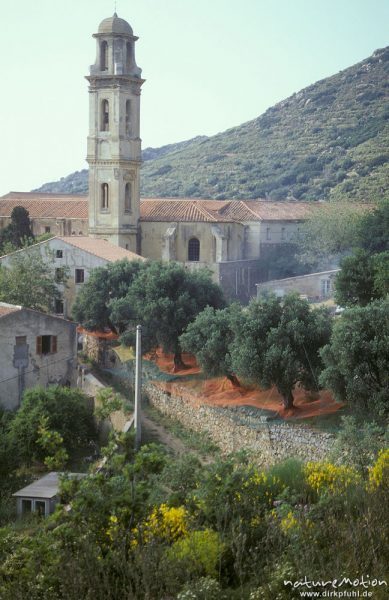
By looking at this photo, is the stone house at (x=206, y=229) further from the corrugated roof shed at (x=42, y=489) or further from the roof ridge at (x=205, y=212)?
the corrugated roof shed at (x=42, y=489)

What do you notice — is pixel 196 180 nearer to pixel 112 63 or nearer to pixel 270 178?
pixel 270 178

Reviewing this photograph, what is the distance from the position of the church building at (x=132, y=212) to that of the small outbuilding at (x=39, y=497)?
31.4 meters

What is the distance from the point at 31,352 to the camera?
31.1 meters

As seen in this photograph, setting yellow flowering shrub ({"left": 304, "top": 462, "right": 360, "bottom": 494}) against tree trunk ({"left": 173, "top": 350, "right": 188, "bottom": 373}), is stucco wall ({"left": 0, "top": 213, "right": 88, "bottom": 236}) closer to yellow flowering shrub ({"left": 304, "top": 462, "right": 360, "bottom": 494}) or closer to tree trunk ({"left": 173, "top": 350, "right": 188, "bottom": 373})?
tree trunk ({"left": 173, "top": 350, "right": 188, "bottom": 373})

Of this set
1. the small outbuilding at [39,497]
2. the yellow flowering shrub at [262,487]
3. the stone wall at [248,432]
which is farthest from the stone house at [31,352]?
the yellow flowering shrub at [262,487]

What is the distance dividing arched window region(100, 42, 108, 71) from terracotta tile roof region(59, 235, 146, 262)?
29.5 feet

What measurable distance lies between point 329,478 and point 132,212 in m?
40.7

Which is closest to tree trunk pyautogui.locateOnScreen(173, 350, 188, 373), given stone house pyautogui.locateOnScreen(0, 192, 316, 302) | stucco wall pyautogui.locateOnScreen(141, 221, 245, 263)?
stone house pyautogui.locateOnScreen(0, 192, 316, 302)

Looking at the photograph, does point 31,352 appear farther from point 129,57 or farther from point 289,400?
point 129,57

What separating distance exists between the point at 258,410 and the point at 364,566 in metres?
15.7

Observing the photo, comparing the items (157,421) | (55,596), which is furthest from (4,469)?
(55,596)

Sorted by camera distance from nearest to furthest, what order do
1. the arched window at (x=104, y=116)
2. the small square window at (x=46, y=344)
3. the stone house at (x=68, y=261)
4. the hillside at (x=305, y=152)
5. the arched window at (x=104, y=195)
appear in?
the small square window at (x=46, y=344)
the stone house at (x=68, y=261)
the arched window at (x=104, y=116)
the arched window at (x=104, y=195)
the hillside at (x=305, y=152)

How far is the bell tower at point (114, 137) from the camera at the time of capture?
5334 centimetres

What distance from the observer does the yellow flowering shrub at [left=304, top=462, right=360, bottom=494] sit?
1423cm
